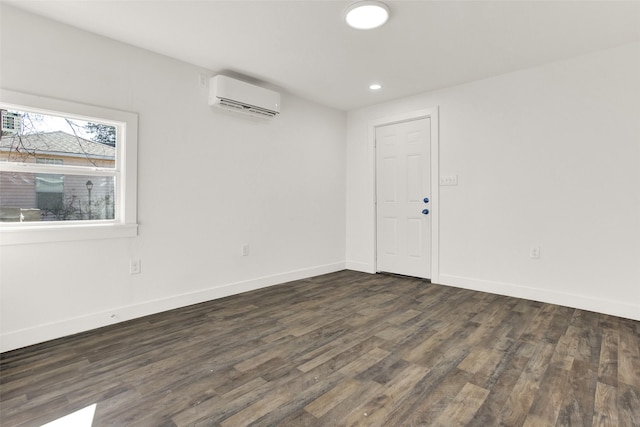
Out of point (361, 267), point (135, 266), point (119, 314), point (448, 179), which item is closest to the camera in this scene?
point (119, 314)

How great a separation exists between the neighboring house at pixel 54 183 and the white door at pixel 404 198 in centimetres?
333

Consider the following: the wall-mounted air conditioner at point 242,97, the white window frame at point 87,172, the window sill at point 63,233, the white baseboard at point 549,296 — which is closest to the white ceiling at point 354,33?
the wall-mounted air conditioner at point 242,97

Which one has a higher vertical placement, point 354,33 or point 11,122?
point 354,33

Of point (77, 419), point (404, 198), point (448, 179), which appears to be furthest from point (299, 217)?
point (77, 419)

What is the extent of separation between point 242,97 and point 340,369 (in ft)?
9.29

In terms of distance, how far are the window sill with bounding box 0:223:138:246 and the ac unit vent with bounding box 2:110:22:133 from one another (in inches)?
28.5

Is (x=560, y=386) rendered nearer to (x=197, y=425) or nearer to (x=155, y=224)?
(x=197, y=425)

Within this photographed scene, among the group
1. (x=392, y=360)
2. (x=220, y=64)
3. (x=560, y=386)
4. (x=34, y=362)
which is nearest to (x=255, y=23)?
(x=220, y=64)

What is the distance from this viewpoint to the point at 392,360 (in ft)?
6.89

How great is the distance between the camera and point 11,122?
2.38 meters

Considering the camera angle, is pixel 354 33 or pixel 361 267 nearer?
pixel 354 33

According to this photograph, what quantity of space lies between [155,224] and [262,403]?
208cm

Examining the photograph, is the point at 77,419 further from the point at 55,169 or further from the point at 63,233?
the point at 55,169

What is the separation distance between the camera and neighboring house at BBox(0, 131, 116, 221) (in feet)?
7.82
